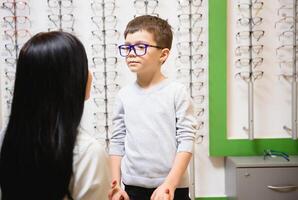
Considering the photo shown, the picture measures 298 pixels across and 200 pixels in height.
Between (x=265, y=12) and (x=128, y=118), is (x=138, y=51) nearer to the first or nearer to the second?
(x=128, y=118)

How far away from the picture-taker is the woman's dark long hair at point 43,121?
72 cm

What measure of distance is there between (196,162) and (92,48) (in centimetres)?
93

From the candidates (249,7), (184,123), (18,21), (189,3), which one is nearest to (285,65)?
(249,7)

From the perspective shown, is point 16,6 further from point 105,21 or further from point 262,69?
point 262,69

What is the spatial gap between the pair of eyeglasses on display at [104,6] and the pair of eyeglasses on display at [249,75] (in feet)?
2.74

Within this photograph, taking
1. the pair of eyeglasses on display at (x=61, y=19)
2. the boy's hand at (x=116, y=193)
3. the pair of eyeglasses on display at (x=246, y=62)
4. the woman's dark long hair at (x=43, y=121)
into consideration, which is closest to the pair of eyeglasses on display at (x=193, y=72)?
the pair of eyeglasses on display at (x=246, y=62)

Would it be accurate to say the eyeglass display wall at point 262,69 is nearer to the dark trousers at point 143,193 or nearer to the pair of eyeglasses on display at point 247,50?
the pair of eyeglasses on display at point 247,50

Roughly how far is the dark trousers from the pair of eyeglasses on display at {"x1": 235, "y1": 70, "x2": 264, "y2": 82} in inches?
40.5

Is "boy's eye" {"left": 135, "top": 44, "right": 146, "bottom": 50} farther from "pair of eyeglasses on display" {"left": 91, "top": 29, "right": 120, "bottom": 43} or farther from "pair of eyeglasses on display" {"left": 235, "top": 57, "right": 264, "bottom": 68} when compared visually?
"pair of eyeglasses on display" {"left": 235, "top": 57, "right": 264, "bottom": 68}

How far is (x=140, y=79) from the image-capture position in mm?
1211

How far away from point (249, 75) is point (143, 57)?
1.07 metres

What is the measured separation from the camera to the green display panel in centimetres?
198

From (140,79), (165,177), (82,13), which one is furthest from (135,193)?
(82,13)

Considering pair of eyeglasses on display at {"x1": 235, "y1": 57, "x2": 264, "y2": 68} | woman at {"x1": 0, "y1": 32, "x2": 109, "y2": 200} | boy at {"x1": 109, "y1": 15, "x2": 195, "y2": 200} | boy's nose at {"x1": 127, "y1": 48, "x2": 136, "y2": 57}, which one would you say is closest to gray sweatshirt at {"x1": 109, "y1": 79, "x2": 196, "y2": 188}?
boy at {"x1": 109, "y1": 15, "x2": 195, "y2": 200}
